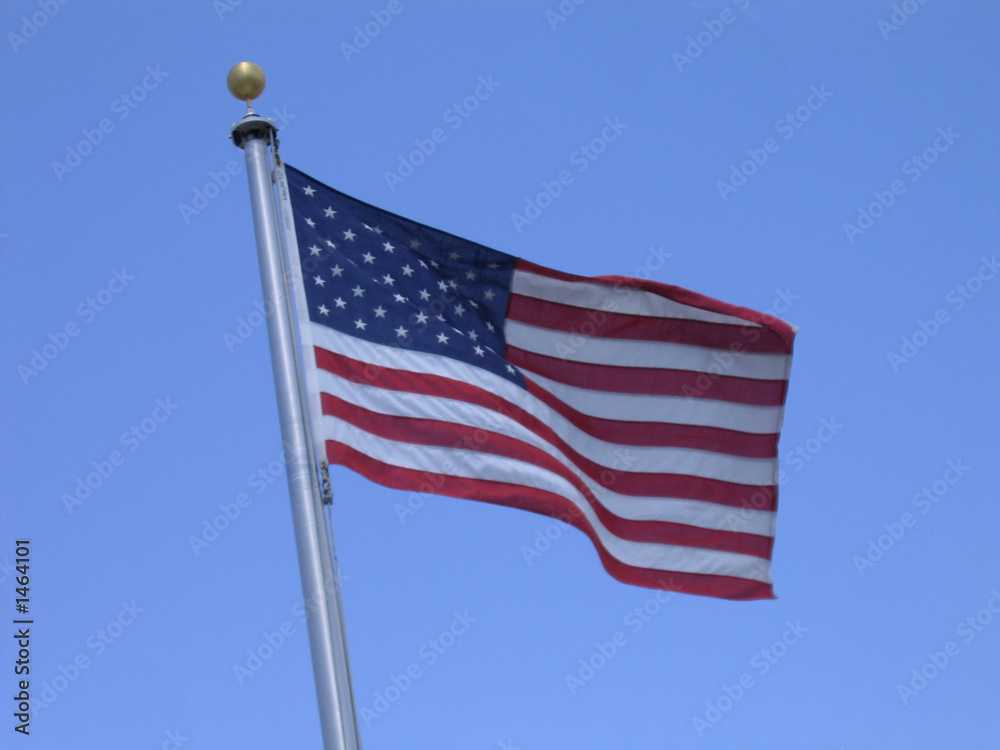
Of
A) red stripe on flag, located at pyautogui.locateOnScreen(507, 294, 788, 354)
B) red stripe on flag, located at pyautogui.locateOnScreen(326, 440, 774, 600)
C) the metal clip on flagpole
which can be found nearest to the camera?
the metal clip on flagpole

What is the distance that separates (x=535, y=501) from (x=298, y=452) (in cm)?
290

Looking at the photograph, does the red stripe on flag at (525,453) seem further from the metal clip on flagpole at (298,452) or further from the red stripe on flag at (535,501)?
the metal clip on flagpole at (298,452)

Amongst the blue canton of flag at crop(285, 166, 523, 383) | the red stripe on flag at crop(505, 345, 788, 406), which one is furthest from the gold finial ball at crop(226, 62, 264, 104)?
the red stripe on flag at crop(505, 345, 788, 406)

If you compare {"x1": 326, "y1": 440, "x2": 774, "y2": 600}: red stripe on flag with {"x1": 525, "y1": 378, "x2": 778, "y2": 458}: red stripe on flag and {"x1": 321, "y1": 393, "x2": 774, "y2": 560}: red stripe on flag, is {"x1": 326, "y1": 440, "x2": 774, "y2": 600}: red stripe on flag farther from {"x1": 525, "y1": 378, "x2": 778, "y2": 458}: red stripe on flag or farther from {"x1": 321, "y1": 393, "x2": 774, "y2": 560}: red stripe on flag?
{"x1": 525, "y1": 378, "x2": 778, "y2": 458}: red stripe on flag

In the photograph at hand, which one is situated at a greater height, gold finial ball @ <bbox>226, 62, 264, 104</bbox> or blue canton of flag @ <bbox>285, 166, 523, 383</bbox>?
gold finial ball @ <bbox>226, 62, 264, 104</bbox>

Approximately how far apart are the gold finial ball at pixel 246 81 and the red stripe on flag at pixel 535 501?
10.8 ft

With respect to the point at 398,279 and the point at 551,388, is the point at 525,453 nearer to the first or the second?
the point at 551,388

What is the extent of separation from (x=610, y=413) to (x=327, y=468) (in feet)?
14.5

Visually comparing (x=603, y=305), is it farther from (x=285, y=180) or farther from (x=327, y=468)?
(x=327, y=468)

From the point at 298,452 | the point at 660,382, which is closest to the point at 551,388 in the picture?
the point at 660,382

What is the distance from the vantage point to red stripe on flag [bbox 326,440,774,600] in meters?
A: 10.6

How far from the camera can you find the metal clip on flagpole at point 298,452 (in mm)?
8594

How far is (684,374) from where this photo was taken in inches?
538

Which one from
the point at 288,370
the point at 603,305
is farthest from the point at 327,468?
the point at 603,305
